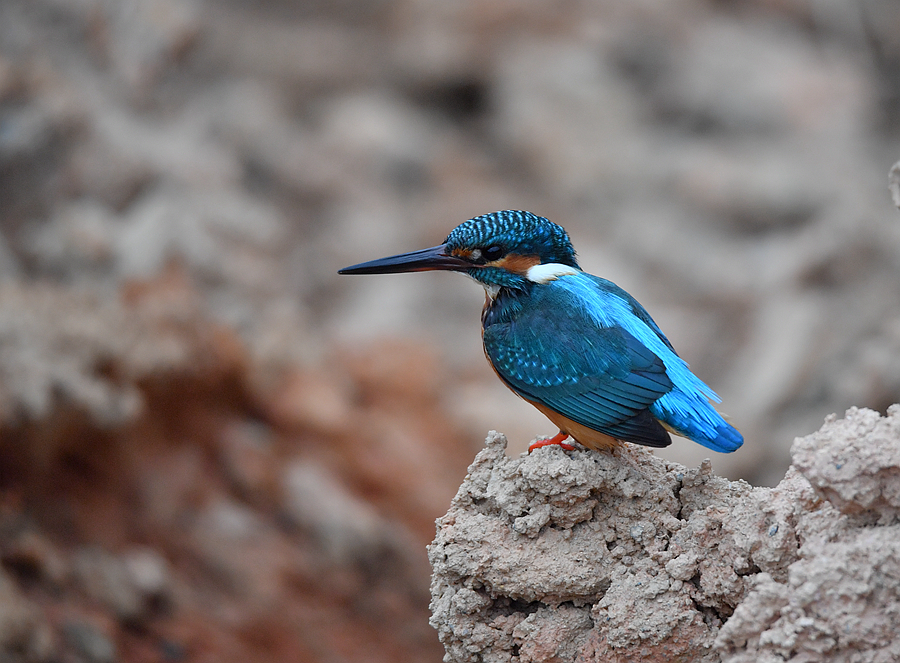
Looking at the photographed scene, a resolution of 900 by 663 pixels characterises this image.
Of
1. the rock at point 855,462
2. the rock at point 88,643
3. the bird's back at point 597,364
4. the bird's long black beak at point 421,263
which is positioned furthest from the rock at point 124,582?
the rock at point 855,462

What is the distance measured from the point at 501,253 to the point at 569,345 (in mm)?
395

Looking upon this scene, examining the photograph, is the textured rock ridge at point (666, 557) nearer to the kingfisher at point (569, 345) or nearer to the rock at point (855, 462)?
the rock at point (855, 462)

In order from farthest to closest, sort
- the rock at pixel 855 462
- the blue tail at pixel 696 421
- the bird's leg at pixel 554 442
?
1. the bird's leg at pixel 554 442
2. the blue tail at pixel 696 421
3. the rock at pixel 855 462

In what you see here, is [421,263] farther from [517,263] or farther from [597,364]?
[597,364]

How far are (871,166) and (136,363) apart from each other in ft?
30.8

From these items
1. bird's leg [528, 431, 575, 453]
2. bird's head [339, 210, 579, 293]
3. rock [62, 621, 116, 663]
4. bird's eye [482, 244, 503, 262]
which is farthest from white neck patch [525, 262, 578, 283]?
rock [62, 621, 116, 663]

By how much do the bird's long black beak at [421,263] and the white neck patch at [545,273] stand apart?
201 millimetres

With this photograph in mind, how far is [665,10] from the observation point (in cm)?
1184

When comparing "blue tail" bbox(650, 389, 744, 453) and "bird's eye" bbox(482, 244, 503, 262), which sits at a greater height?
"bird's eye" bbox(482, 244, 503, 262)

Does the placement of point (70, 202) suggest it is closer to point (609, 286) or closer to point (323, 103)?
point (323, 103)

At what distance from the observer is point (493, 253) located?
289cm

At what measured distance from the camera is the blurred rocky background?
5.73m

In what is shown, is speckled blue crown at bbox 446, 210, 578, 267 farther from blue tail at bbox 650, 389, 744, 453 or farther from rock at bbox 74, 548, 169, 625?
rock at bbox 74, 548, 169, 625

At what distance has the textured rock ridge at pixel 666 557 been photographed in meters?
2.08
